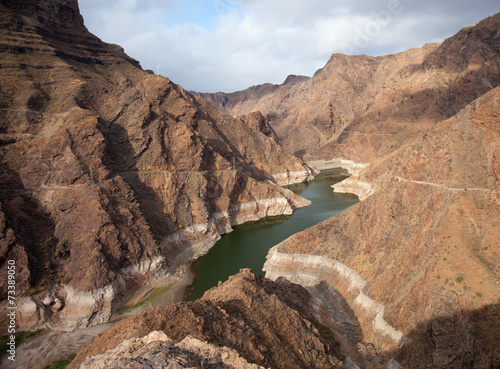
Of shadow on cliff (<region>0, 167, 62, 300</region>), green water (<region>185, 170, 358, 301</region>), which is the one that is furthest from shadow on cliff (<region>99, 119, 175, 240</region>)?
shadow on cliff (<region>0, 167, 62, 300</region>)

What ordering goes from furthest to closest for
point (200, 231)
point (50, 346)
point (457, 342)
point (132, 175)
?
1. point (200, 231)
2. point (132, 175)
3. point (50, 346)
4. point (457, 342)

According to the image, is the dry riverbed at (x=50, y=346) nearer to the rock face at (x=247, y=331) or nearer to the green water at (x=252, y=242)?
the green water at (x=252, y=242)

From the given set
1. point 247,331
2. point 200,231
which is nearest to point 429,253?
point 247,331

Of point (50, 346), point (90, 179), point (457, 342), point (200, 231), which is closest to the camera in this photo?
point (457, 342)

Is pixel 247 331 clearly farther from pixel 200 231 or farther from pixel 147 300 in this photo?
pixel 200 231

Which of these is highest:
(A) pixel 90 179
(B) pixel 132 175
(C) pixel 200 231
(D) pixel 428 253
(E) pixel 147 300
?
(A) pixel 90 179

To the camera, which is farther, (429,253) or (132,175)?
(132,175)
